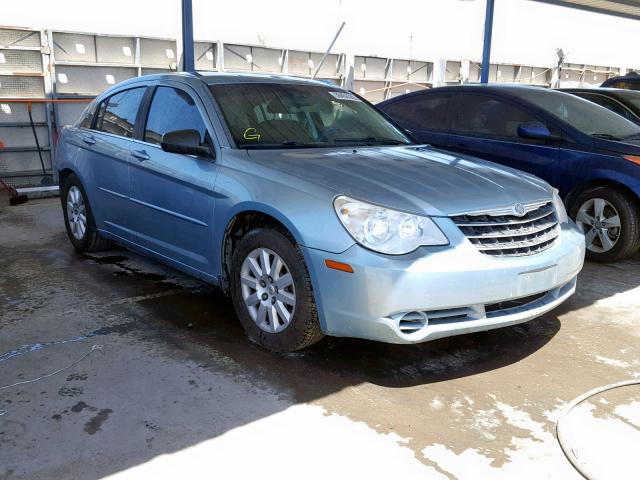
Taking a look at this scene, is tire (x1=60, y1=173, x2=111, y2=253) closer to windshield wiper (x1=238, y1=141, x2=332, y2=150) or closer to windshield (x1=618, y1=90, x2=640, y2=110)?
windshield wiper (x1=238, y1=141, x2=332, y2=150)

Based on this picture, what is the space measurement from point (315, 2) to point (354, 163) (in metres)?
17.0

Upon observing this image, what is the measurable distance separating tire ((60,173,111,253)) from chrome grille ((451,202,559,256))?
333cm

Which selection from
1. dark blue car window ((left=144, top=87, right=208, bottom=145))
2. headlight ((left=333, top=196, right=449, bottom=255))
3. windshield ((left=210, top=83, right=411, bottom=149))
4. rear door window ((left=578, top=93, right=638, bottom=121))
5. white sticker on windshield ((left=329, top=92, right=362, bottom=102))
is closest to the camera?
headlight ((left=333, top=196, right=449, bottom=255))

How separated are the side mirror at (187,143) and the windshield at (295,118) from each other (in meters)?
0.21

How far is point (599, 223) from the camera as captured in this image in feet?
18.0

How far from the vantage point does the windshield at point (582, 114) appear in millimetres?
5746

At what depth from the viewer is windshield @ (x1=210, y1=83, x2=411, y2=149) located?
12.8 feet

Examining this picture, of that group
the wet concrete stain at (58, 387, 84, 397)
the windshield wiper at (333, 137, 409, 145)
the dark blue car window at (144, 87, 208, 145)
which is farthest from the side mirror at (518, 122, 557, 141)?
the wet concrete stain at (58, 387, 84, 397)

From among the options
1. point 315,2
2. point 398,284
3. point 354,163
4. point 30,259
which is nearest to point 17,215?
point 30,259

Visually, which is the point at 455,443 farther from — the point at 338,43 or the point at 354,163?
the point at 338,43

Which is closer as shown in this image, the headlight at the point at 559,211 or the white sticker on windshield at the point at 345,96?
the headlight at the point at 559,211

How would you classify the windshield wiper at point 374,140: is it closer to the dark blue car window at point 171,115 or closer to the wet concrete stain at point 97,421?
the dark blue car window at point 171,115

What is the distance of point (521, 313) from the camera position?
3.24 m

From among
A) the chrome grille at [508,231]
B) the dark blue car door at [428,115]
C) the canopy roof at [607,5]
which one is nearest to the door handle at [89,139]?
the dark blue car door at [428,115]
